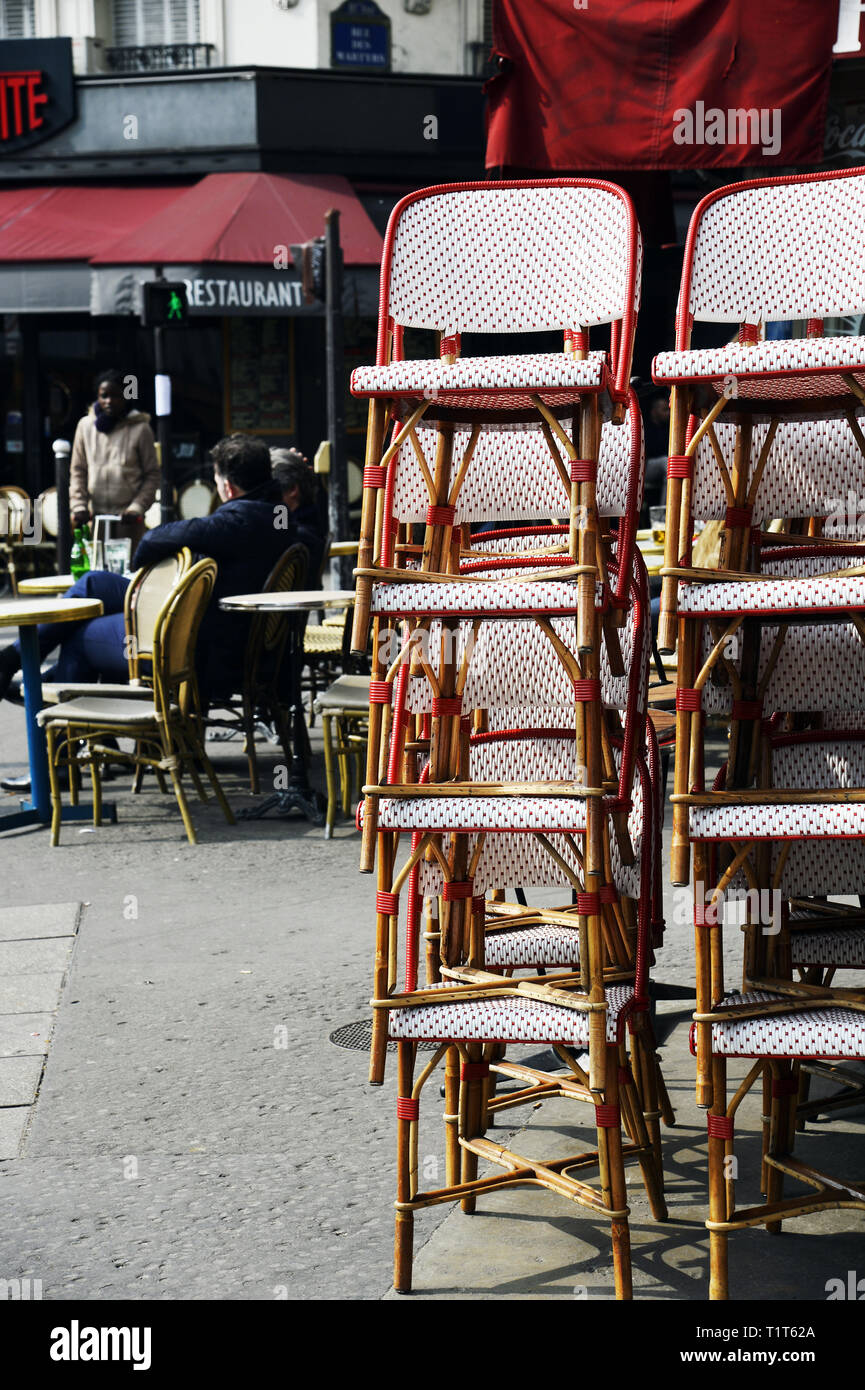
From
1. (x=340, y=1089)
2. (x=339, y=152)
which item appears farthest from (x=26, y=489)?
(x=340, y=1089)

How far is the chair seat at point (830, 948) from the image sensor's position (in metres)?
3.69

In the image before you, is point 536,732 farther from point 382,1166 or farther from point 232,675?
point 232,675

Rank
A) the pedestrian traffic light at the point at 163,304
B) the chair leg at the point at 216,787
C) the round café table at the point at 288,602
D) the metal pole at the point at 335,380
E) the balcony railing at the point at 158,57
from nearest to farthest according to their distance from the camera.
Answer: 1. the round café table at the point at 288,602
2. the chair leg at the point at 216,787
3. the metal pole at the point at 335,380
4. the pedestrian traffic light at the point at 163,304
5. the balcony railing at the point at 158,57

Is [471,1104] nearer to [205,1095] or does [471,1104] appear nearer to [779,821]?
[205,1095]

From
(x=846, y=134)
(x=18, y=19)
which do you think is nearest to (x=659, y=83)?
(x=846, y=134)

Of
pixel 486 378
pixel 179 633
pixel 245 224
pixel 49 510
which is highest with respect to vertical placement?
pixel 245 224

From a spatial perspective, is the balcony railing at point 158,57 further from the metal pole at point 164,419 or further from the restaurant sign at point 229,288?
the metal pole at point 164,419

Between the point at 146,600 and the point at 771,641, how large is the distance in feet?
15.5

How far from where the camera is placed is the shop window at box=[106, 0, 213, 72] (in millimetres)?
20688

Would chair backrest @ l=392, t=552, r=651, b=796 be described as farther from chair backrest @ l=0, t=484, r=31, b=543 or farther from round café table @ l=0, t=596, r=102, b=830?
chair backrest @ l=0, t=484, r=31, b=543

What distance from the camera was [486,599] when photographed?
3.16 meters

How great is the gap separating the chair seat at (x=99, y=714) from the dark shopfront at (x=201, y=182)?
480 inches

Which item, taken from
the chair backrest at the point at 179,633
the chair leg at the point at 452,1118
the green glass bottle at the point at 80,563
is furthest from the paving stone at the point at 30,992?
the green glass bottle at the point at 80,563

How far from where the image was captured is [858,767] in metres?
3.72
